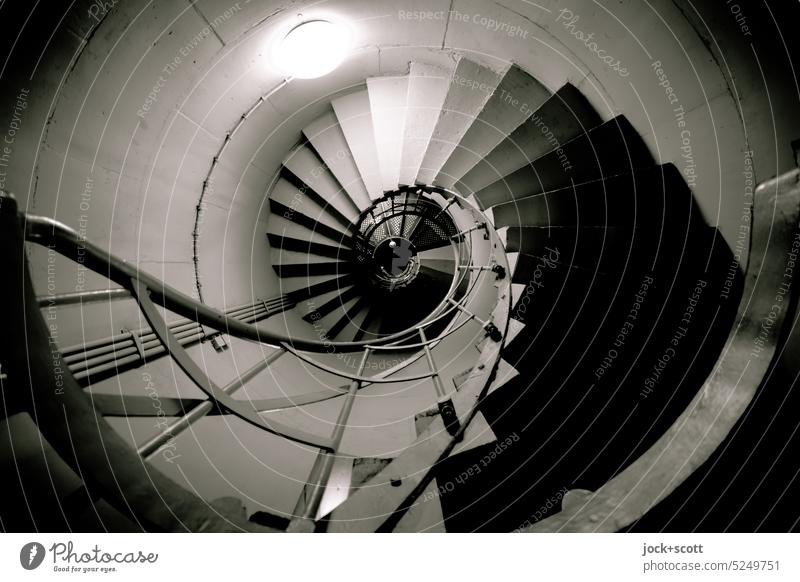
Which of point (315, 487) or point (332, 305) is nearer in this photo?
point (315, 487)

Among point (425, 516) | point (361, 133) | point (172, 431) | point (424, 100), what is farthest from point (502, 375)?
point (361, 133)

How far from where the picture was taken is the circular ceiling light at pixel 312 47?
165 cm

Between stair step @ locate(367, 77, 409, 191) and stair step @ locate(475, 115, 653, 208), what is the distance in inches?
44.4

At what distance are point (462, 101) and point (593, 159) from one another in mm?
908

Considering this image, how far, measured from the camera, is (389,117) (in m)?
2.35

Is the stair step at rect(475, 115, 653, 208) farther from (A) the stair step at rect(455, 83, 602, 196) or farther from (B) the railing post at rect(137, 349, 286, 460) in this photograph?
(B) the railing post at rect(137, 349, 286, 460)

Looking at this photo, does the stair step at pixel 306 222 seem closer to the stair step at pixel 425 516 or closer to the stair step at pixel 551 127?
the stair step at pixel 551 127

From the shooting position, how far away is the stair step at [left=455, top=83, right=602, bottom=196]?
1.48 metres

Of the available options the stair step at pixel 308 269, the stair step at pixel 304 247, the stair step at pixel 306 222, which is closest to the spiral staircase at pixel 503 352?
the stair step at pixel 306 222

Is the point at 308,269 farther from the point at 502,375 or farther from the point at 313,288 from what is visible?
the point at 502,375

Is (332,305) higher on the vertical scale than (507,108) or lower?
lower

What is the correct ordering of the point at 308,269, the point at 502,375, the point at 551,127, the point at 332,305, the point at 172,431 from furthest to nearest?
the point at 332,305, the point at 308,269, the point at 551,127, the point at 502,375, the point at 172,431

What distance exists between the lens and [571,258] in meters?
1.32
